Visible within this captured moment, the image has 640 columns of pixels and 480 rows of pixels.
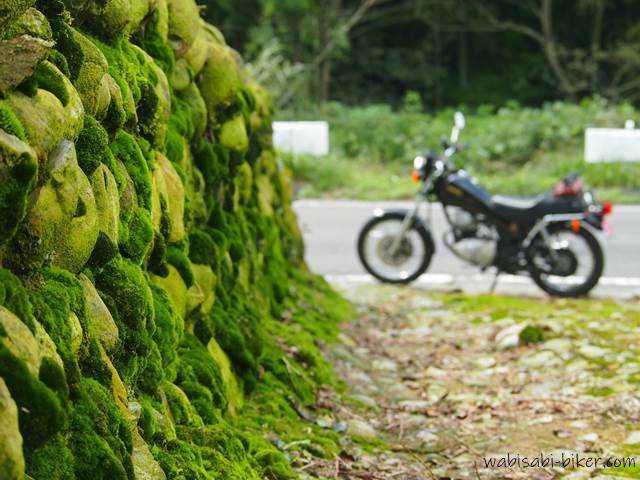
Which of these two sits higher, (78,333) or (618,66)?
(618,66)

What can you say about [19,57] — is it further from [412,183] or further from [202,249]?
[412,183]

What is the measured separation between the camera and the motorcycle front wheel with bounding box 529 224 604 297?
8.45 metres

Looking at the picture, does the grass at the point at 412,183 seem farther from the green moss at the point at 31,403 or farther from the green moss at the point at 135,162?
the green moss at the point at 31,403

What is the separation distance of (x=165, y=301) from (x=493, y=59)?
2947 cm

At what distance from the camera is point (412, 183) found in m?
16.4

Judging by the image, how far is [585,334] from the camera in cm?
669

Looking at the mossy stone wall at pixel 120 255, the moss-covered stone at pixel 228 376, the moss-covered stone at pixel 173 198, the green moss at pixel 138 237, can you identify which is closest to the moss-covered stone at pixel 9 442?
the mossy stone wall at pixel 120 255

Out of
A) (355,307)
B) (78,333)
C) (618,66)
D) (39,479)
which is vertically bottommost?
(355,307)

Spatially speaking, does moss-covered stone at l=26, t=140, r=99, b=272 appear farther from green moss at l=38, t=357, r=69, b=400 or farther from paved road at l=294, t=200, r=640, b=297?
paved road at l=294, t=200, r=640, b=297

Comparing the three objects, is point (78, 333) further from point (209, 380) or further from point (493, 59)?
point (493, 59)

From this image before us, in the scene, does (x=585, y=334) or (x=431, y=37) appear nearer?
(x=585, y=334)

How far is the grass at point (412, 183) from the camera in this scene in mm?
15565

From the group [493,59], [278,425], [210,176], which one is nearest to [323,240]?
[210,176]

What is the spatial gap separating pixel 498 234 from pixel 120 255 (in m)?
5.95
